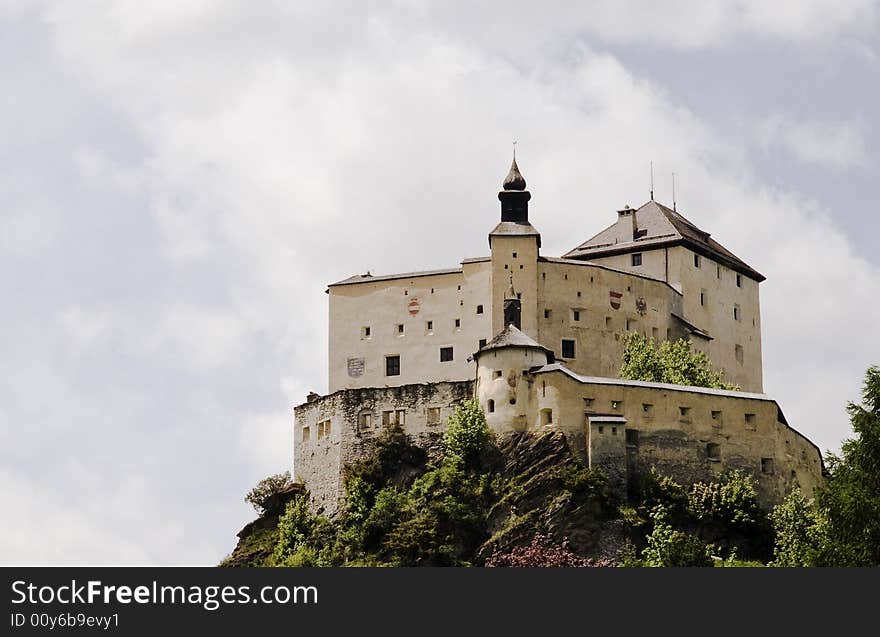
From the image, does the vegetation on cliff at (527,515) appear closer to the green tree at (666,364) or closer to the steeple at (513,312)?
the steeple at (513,312)

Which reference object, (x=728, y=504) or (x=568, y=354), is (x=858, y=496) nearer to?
(x=728, y=504)

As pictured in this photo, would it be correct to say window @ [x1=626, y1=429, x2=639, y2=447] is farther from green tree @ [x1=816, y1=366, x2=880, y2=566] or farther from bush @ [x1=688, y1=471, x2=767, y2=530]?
green tree @ [x1=816, y1=366, x2=880, y2=566]

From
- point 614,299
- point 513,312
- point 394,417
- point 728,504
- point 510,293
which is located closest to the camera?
point 728,504

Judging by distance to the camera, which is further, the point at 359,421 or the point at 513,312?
the point at 513,312

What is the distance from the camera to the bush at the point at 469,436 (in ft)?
270

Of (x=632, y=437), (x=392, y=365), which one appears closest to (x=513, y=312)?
(x=392, y=365)

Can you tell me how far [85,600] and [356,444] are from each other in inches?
1625

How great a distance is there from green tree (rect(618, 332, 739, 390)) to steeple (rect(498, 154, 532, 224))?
806 centimetres

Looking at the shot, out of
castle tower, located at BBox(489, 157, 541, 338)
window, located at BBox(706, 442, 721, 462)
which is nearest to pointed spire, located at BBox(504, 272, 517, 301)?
castle tower, located at BBox(489, 157, 541, 338)

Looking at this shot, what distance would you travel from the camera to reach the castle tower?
91500 millimetres

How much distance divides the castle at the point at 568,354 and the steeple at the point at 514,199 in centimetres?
8

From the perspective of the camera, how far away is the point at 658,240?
101 meters

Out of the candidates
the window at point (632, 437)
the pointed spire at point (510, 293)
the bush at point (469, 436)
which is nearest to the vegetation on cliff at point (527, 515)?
the bush at point (469, 436)

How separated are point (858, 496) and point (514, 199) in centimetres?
3420
